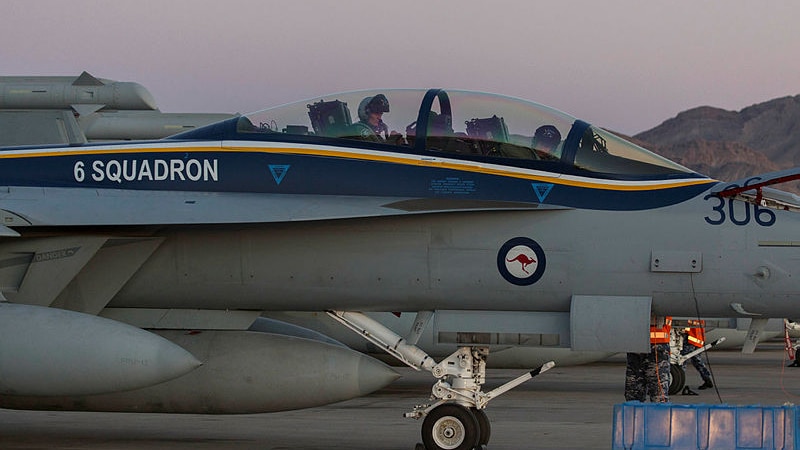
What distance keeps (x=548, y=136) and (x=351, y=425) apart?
5.17 m

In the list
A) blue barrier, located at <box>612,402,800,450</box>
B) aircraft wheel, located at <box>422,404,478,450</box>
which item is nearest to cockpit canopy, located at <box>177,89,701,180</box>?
blue barrier, located at <box>612,402,800,450</box>

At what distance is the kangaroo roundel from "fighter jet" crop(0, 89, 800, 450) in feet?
0.04

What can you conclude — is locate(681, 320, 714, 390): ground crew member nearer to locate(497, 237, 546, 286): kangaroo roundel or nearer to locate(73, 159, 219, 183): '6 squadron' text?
locate(497, 237, 546, 286): kangaroo roundel

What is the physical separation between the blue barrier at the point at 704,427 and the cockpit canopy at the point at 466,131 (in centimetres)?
181

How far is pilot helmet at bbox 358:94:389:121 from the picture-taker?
9.46 metres

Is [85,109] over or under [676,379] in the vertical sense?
over

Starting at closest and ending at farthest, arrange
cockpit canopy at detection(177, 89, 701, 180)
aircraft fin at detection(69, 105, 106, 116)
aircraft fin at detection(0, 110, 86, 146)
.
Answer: cockpit canopy at detection(177, 89, 701, 180) < aircraft fin at detection(0, 110, 86, 146) < aircraft fin at detection(69, 105, 106, 116)

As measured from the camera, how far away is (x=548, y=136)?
927 cm

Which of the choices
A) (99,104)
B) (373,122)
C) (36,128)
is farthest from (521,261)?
(99,104)

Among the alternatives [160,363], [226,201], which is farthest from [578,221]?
[160,363]

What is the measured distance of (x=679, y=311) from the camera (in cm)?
906

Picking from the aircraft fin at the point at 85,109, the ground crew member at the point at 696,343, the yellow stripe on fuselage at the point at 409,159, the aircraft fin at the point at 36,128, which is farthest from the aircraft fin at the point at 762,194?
the aircraft fin at the point at 85,109

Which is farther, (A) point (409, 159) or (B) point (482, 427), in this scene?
(B) point (482, 427)

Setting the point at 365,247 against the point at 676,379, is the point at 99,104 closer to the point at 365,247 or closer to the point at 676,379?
the point at 676,379
